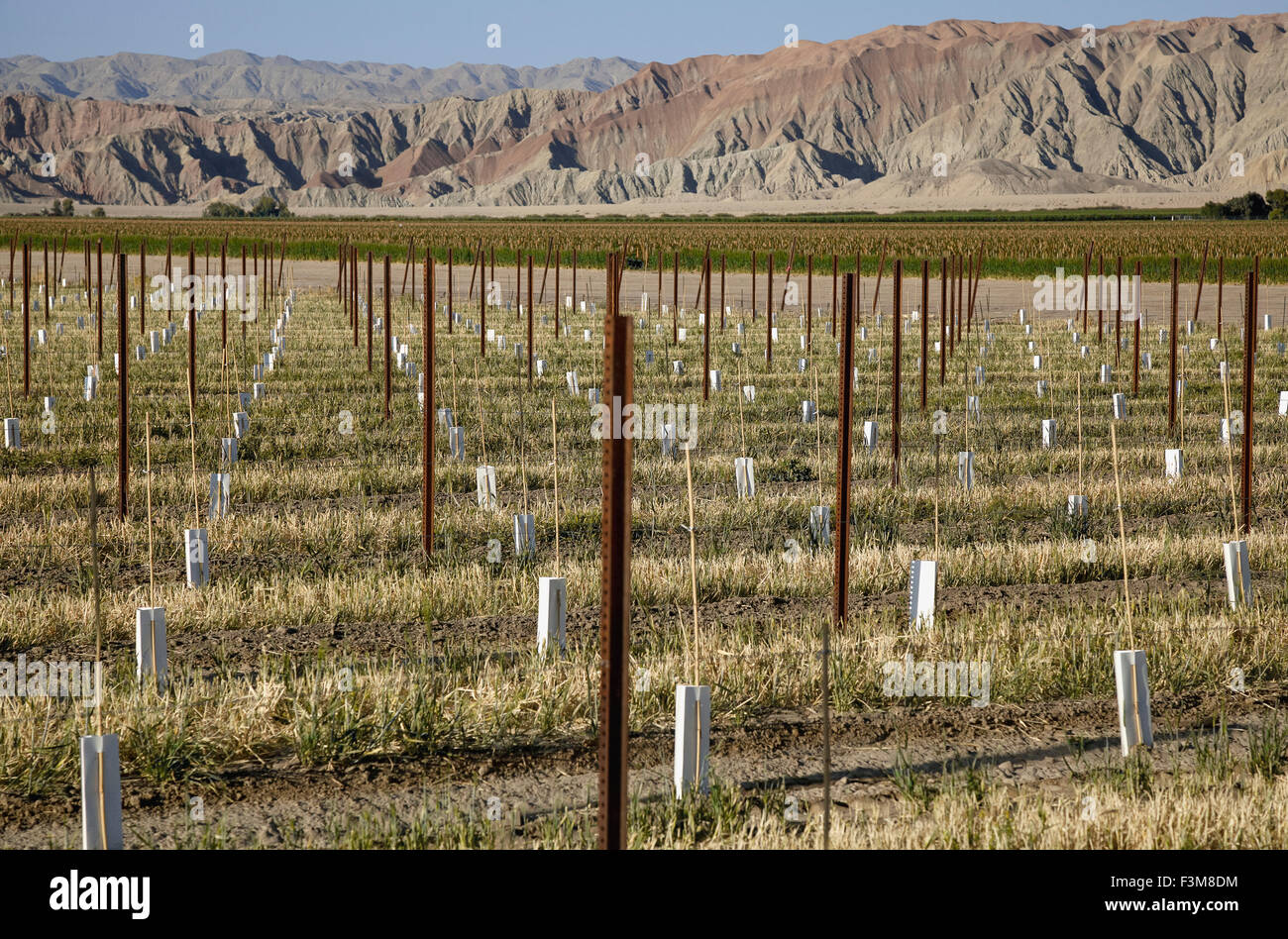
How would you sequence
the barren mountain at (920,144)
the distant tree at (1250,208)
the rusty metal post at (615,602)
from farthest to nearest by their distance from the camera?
the barren mountain at (920,144) < the distant tree at (1250,208) < the rusty metal post at (615,602)

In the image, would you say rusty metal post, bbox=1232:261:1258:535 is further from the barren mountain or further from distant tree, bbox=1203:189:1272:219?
the barren mountain

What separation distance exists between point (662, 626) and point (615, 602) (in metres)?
3.34

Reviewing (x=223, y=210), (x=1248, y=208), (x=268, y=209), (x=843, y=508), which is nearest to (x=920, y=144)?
(x=268, y=209)

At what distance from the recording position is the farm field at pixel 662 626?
14.6 ft

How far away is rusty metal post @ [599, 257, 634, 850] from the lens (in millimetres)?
3369

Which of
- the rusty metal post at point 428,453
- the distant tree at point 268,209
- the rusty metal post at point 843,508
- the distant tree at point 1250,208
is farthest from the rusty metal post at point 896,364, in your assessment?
the distant tree at point 268,209

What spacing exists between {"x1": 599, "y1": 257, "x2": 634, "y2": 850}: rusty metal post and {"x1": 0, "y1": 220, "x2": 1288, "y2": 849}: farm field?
23.8 inches

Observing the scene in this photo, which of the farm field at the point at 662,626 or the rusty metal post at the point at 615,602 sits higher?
the rusty metal post at the point at 615,602

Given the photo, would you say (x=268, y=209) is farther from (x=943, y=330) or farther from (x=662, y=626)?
(x=662, y=626)

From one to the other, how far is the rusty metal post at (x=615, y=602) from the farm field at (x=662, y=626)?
60 cm

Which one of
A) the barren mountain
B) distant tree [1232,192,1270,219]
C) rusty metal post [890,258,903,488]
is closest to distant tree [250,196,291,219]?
the barren mountain

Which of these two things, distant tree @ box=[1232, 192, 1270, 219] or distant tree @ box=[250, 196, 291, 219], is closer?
distant tree @ box=[1232, 192, 1270, 219]

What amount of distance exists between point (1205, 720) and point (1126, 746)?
79cm

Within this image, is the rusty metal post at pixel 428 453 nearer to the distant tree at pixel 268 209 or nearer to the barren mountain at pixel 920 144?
the distant tree at pixel 268 209
